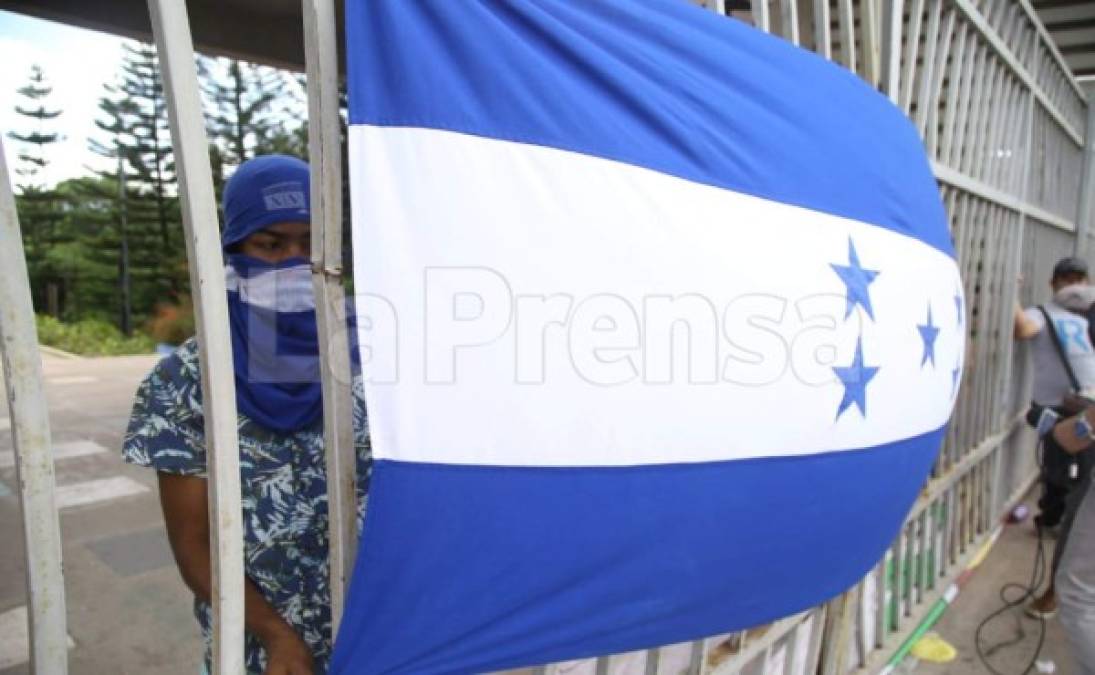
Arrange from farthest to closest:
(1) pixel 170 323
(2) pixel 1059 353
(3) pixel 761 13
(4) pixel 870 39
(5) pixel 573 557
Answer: (1) pixel 170 323, (2) pixel 1059 353, (4) pixel 870 39, (3) pixel 761 13, (5) pixel 573 557

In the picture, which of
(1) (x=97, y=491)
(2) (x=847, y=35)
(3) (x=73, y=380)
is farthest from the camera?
(3) (x=73, y=380)

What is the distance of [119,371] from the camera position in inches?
428

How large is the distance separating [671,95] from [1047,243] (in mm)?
5310

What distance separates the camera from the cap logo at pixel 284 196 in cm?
118

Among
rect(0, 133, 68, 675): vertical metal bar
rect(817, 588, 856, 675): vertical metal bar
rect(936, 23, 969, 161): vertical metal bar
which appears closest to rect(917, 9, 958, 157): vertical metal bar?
rect(936, 23, 969, 161): vertical metal bar

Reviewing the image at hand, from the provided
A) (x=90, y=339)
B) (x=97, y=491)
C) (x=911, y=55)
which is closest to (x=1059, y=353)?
(x=911, y=55)

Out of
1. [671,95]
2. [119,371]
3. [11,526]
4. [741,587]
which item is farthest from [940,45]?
[119,371]

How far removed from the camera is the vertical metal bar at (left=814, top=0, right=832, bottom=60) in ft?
6.04

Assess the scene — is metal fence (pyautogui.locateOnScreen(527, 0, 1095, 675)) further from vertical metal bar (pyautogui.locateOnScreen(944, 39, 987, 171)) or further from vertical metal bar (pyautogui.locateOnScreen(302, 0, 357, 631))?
vertical metal bar (pyautogui.locateOnScreen(302, 0, 357, 631))

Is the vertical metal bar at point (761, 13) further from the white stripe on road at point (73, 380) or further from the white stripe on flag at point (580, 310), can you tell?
the white stripe on road at point (73, 380)

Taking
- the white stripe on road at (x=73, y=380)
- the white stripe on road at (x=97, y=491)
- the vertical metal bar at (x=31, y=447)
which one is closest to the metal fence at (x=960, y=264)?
the vertical metal bar at (x=31, y=447)

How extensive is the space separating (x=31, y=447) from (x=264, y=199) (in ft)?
1.86

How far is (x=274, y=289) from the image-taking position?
1177 mm

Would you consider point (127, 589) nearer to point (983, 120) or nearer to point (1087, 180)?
point (983, 120)
